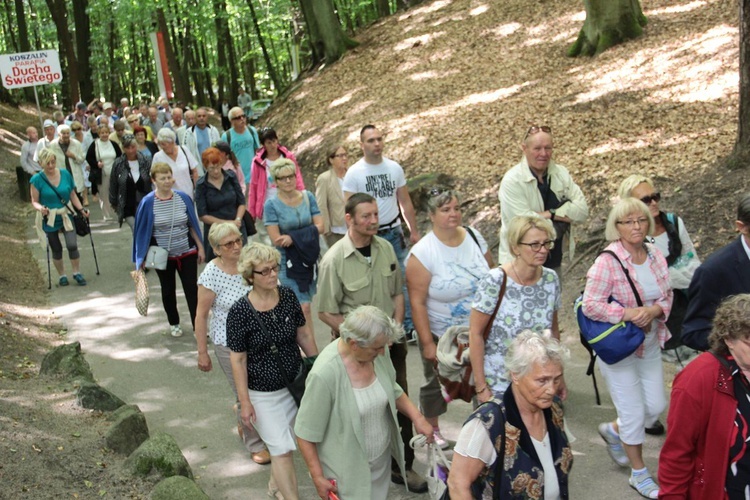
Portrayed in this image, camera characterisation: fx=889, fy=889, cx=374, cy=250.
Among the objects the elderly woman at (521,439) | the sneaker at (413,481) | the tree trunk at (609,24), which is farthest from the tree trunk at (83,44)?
the elderly woman at (521,439)

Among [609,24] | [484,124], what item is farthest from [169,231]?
[609,24]

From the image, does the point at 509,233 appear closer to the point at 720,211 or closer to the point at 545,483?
the point at 545,483

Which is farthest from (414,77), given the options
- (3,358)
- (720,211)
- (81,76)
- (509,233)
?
(81,76)

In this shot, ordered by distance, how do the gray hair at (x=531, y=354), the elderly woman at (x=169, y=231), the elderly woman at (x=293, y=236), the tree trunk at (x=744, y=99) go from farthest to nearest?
the elderly woman at (x=169, y=231), the tree trunk at (x=744, y=99), the elderly woman at (x=293, y=236), the gray hair at (x=531, y=354)

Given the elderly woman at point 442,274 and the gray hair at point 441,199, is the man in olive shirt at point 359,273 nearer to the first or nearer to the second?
the elderly woman at point 442,274

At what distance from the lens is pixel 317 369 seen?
15.7 feet

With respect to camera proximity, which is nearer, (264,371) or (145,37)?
(264,371)

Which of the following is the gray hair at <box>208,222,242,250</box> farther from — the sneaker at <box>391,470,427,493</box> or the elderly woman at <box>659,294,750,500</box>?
the elderly woman at <box>659,294,750,500</box>

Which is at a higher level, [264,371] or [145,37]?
[145,37]

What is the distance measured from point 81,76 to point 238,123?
91.7 feet

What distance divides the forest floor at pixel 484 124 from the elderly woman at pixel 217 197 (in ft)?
7.48

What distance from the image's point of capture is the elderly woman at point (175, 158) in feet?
38.3

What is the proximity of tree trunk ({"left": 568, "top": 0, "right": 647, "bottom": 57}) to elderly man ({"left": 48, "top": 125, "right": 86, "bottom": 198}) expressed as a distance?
9.66m

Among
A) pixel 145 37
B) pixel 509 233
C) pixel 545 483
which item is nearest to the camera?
pixel 545 483
